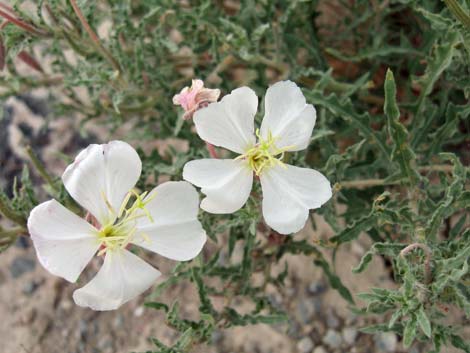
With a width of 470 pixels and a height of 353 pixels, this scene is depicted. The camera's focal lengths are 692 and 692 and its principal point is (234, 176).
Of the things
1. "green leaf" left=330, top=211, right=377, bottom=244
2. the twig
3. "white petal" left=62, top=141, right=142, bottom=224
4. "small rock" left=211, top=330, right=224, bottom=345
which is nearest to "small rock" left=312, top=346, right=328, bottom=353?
"small rock" left=211, top=330, right=224, bottom=345

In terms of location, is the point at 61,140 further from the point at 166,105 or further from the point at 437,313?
the point at 437,313

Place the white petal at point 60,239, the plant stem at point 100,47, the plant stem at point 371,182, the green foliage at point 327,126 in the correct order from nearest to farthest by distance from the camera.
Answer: the white petal at point 60,239, the green foliage at point 327,126, the plant stem at point 100,47, the plant stem at point 371,182

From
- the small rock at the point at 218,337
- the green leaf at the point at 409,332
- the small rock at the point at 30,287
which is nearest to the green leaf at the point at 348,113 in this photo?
the green leaf at the point at 409,332

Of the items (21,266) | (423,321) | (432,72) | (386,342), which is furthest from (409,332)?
(21,266)

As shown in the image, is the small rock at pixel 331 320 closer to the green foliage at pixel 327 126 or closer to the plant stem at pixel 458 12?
the green foliage at pixel 327 126

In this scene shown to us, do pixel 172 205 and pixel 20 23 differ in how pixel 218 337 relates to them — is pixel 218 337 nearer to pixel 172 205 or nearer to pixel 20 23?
pixel 172 205

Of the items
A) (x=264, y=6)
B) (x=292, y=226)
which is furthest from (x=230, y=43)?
(x=292, y=226)
